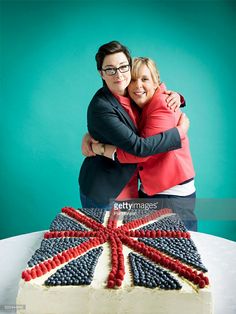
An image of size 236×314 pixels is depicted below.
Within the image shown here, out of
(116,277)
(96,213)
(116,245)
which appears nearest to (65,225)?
(96,213)

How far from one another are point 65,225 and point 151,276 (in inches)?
23.6

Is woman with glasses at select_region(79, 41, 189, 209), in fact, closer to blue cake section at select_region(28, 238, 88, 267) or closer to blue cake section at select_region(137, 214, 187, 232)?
blue cake section at select_region(137, 214, 187, 232)

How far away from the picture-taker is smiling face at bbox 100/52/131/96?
7.23 feet

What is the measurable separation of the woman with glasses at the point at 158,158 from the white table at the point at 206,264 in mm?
236

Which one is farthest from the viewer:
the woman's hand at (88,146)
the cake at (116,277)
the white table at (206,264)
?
the woman's hand at (88,146)

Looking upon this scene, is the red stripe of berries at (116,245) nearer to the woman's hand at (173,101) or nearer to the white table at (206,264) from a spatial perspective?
the white table at (206,264)

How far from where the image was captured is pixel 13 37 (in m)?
3.62

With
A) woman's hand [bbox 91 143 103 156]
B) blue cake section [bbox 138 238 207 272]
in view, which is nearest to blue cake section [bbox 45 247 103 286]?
blue cake section [bbox 138 238 207 272]

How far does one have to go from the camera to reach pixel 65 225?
2.04 m

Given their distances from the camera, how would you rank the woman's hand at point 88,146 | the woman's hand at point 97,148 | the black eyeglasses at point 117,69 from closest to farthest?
the black eyeglasses at point 117,69 → the woman's hand at point 97,148 → the woman's hand at point 88,146

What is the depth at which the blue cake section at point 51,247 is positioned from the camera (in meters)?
1.67

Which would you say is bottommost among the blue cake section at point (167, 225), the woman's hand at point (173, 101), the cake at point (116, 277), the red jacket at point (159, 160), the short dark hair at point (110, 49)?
the cake at point (116, 277)

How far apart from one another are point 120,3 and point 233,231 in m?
2.05

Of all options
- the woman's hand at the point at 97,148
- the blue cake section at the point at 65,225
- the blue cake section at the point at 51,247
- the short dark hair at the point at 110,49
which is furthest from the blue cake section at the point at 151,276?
the short dark hair at the point at 110,49
